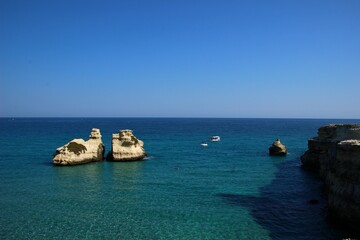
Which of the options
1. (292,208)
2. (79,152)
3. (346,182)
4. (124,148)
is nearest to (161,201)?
(292,208)

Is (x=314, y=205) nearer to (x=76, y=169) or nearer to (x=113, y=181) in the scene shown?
(x=113, y=181)

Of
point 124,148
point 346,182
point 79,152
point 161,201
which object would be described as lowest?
point 161,201

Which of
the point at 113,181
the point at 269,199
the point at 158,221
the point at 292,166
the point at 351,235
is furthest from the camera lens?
the point at 292,166

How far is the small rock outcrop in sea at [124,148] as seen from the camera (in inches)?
1940

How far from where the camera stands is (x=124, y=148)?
49.8 meters

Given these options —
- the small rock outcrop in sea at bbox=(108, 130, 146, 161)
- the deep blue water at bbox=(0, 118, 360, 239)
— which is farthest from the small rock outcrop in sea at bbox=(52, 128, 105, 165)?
the small rock outcrop in sea at bbox=(108, 130, 146, 161)

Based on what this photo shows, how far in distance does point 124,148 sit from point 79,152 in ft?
22.9

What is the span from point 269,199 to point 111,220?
1440 cm

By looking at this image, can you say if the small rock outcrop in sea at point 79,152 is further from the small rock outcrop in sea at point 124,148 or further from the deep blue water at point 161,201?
the small rock outcrop in sea at point 124,148

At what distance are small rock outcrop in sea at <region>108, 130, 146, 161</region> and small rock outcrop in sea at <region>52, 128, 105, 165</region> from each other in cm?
252

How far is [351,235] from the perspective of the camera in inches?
777

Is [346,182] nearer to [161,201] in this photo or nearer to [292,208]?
[292,208]

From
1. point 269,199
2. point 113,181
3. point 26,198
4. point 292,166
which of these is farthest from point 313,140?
point 26,198

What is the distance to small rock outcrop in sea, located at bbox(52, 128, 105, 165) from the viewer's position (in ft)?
147
